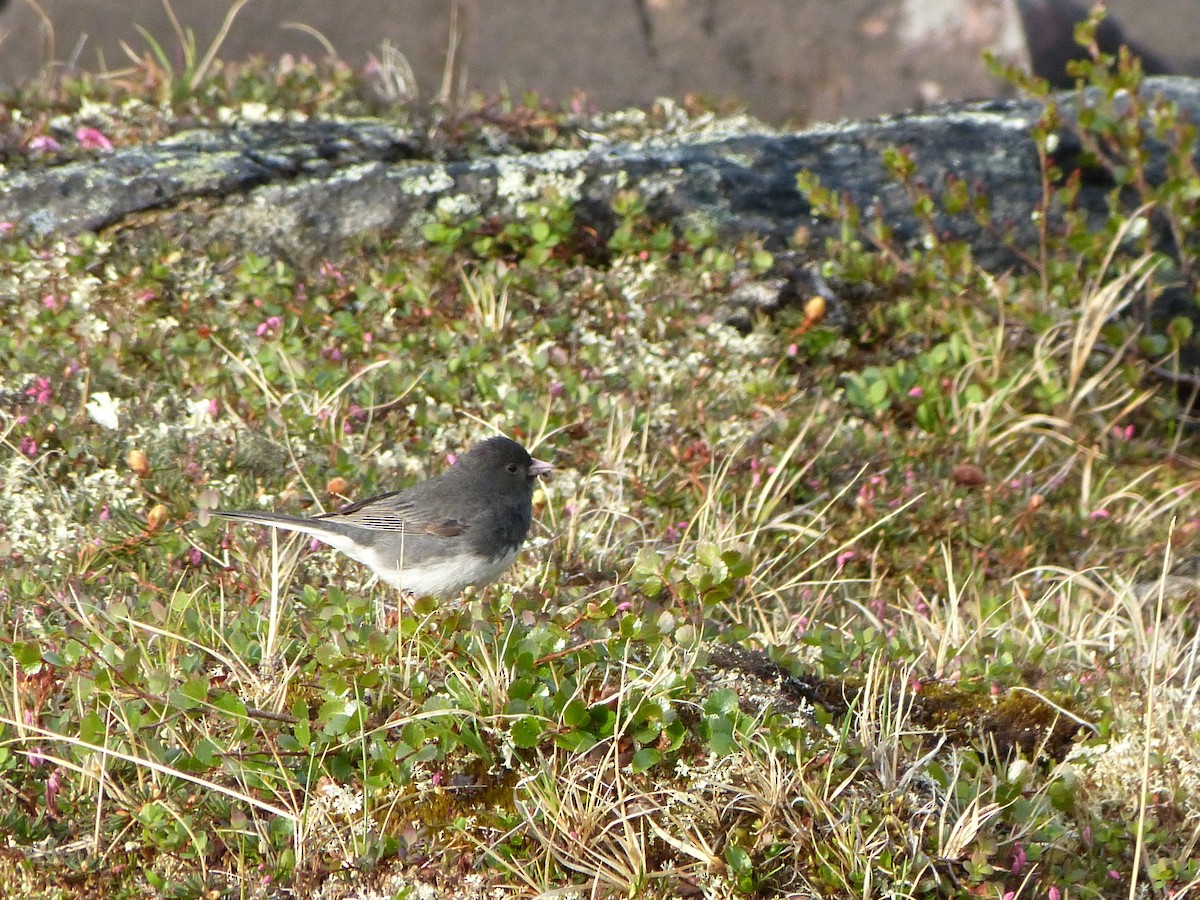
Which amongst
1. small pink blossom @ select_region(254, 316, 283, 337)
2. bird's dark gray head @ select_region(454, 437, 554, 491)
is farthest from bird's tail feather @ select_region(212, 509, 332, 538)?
small pink blossom @ select_region(254, 316, 283, 337)

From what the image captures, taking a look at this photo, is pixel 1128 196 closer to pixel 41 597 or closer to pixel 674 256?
pixel 674 256

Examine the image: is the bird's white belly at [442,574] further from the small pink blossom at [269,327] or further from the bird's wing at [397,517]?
the small pink blossom at [269,327]

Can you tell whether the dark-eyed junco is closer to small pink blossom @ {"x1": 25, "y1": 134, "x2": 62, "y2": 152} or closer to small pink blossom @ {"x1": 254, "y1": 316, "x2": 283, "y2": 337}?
small pink blossom @ {"x1": 254, "y1": 316, "x2": 283, "y2": 337}

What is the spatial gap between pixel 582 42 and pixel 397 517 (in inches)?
206

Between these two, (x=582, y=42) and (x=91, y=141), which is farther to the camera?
(x=582, y=42)

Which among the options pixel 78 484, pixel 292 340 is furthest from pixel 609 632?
pixel 292 340

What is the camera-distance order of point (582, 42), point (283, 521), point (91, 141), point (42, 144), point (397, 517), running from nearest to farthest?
point (283, 521)
point (397, 517)
point (42, 144)
point (91, 141)
point (582, 42)

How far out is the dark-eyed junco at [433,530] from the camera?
4.27 metres

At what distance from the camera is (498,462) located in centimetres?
459

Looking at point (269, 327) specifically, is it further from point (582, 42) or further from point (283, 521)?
point (582, 42)

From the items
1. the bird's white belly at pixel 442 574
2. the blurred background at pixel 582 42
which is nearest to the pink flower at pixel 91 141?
the blurred background at pixel 582 42

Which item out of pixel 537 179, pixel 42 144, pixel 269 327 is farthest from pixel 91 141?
pixel 537 179

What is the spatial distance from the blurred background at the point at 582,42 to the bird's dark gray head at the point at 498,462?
442cm

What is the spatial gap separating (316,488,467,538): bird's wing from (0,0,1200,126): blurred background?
15.2 ft
